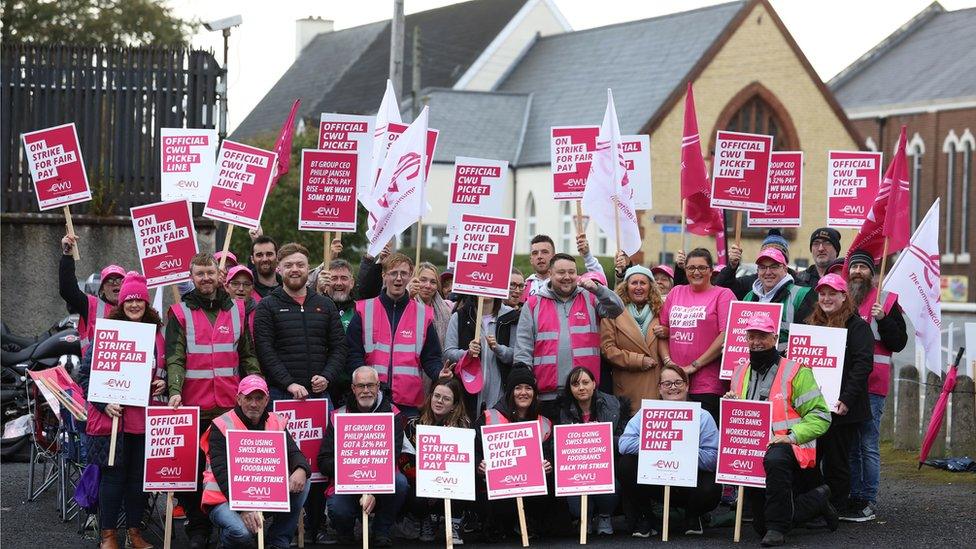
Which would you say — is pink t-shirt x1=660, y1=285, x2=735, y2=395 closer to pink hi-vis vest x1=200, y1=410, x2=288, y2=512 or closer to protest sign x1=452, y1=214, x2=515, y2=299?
protest sign x1=452, y1=214, x2=515, y2=299

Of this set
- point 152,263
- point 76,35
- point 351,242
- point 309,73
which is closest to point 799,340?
point 152,263

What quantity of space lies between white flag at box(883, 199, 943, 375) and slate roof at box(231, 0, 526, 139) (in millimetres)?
49173

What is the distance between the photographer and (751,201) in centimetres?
1312

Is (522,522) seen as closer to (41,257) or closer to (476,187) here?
(476,187)

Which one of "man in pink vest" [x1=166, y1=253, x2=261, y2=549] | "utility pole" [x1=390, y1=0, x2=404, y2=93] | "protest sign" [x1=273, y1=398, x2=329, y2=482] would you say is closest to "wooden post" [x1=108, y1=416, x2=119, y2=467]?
"man in pink vest" [x1=166, y1=253, x2=261, y2=549]

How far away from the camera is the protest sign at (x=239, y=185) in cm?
A: 1242

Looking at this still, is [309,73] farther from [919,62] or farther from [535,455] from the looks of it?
[535,455]

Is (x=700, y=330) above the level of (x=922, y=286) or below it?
below

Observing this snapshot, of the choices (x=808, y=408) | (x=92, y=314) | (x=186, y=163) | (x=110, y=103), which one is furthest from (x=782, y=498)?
(x=110, y=103)

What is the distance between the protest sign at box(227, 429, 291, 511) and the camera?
10.0m

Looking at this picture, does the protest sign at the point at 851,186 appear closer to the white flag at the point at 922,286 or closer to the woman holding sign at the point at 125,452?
the white flag at the point at 922,286

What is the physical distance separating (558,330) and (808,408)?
1.91 metres

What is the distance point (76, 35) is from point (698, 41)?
21226mm

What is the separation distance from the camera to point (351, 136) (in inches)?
548
